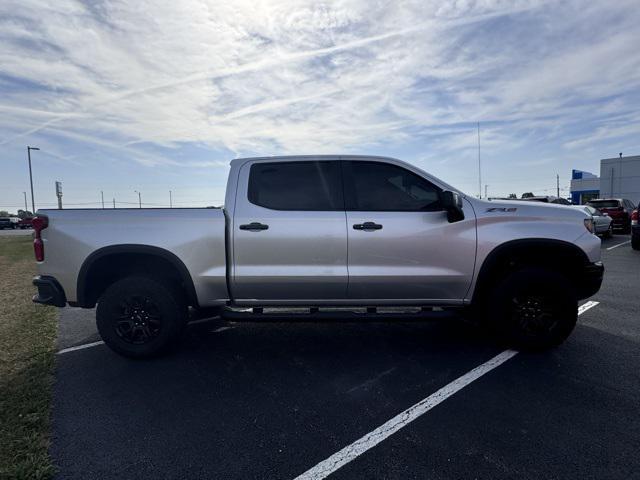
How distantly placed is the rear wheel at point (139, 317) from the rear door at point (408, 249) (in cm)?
186

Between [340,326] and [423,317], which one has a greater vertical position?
[423,317]

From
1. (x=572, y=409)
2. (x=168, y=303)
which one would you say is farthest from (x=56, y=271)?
(x=572, y=409)

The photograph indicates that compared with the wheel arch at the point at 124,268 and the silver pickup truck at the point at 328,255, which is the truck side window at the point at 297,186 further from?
the wheel arch at the point at 124,268

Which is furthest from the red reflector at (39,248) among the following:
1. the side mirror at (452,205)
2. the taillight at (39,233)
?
the side mirror at (452,205)

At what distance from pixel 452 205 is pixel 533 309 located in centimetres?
144

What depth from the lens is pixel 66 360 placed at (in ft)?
13.5

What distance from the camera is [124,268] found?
163 inches

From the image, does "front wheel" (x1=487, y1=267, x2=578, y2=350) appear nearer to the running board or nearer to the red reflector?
the running board

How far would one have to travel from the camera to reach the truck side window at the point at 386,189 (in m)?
3.98

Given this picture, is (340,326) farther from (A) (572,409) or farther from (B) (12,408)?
(B) (12,408)

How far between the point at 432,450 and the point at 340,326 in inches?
105

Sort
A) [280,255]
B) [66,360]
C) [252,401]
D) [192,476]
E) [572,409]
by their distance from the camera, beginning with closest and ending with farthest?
[192,476]
[572,409]
[252,401]
[280,255]
[66,360]

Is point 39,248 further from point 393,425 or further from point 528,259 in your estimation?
point 528,259

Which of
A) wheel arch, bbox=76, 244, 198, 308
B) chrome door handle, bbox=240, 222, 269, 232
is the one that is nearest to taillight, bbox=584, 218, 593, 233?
chrome door handle, bbox=240, 222, 269, 232
